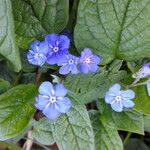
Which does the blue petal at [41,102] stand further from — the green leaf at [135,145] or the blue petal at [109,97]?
the green leaf at [135,145]

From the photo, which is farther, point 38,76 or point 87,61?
point 38,76

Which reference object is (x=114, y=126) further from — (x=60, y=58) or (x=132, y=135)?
(x=132, y=135)

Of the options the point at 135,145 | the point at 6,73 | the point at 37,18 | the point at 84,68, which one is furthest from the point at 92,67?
the point at 135,145

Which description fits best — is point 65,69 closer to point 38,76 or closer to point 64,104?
point 64,104

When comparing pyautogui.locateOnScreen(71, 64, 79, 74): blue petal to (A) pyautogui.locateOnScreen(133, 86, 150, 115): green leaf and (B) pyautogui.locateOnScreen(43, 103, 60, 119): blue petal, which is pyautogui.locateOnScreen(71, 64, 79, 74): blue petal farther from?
(A) pyautogui.locateOnScreen(133, 86, 150, 115): green leaf

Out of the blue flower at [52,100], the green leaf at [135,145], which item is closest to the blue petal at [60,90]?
the blue flower at [52,100]

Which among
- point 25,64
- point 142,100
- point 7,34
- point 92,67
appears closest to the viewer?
point 7,34

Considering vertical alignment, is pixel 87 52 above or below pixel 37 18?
below
